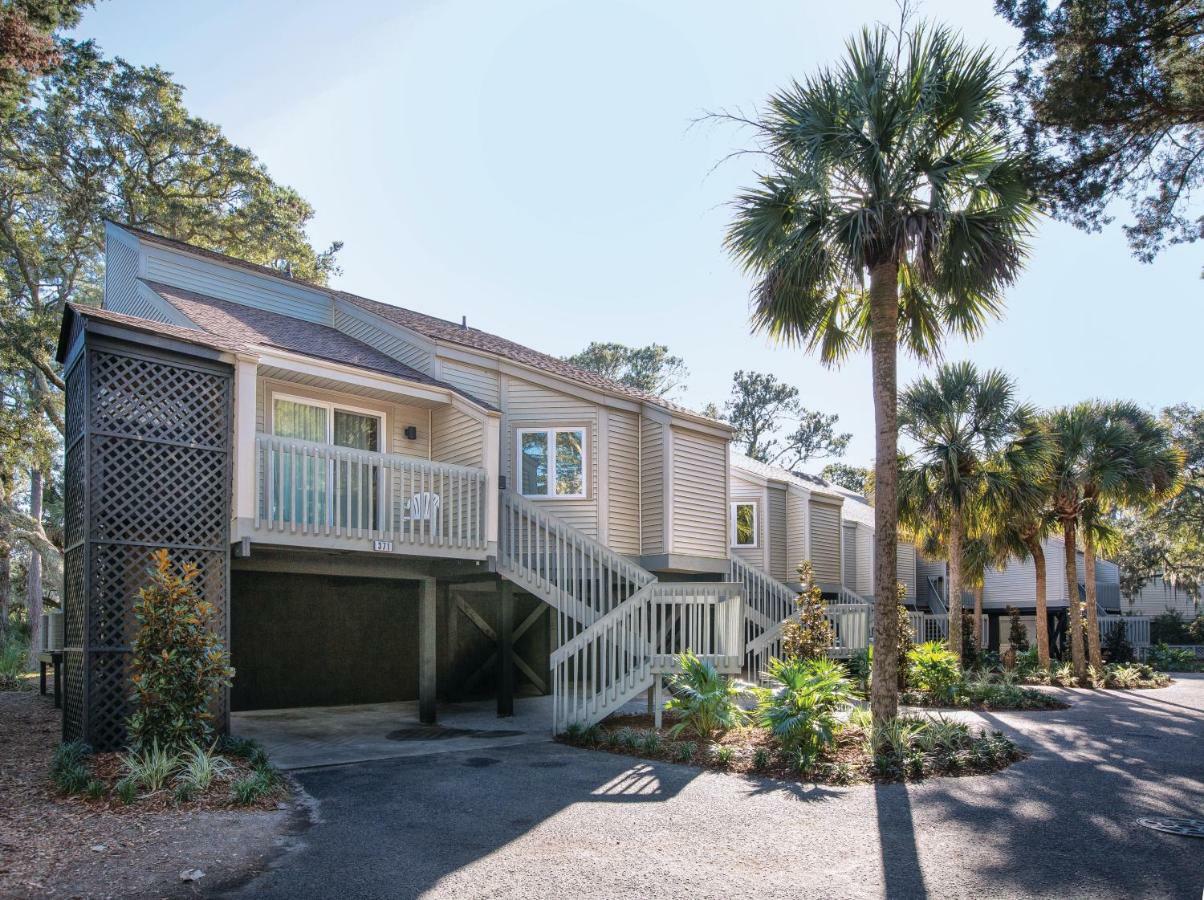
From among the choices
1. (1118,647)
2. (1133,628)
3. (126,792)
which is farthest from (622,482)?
(1133,628)

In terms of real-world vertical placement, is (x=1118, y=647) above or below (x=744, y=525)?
below

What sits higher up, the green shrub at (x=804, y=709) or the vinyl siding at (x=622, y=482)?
the vinyl siding at (x=622, y=482)

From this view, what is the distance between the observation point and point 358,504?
1205 cm

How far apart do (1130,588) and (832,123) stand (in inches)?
1281

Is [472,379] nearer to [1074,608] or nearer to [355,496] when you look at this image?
[355,496]

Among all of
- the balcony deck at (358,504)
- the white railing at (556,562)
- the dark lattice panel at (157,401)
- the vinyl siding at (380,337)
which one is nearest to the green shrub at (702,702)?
the white railing at (556,562)

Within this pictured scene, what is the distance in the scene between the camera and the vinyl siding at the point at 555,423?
1566cm

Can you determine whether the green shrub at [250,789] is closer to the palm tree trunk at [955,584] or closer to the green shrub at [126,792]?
the green shrub at [126,792]

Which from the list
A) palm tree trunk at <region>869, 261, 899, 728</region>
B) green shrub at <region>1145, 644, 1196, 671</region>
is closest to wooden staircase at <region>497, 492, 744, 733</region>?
palm tree trunk at <region>869, 261, 899, 728</region>

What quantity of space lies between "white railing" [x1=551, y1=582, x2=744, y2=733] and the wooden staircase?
1 centimetres

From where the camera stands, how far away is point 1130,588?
1415 inches

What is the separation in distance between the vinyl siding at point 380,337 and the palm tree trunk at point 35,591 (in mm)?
14329

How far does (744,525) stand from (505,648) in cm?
1239

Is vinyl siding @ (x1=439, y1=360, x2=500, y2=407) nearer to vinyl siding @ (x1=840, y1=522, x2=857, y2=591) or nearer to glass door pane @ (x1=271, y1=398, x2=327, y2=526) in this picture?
glass door pane @ (x1=271, y1=398, x2=327, y2=526)
